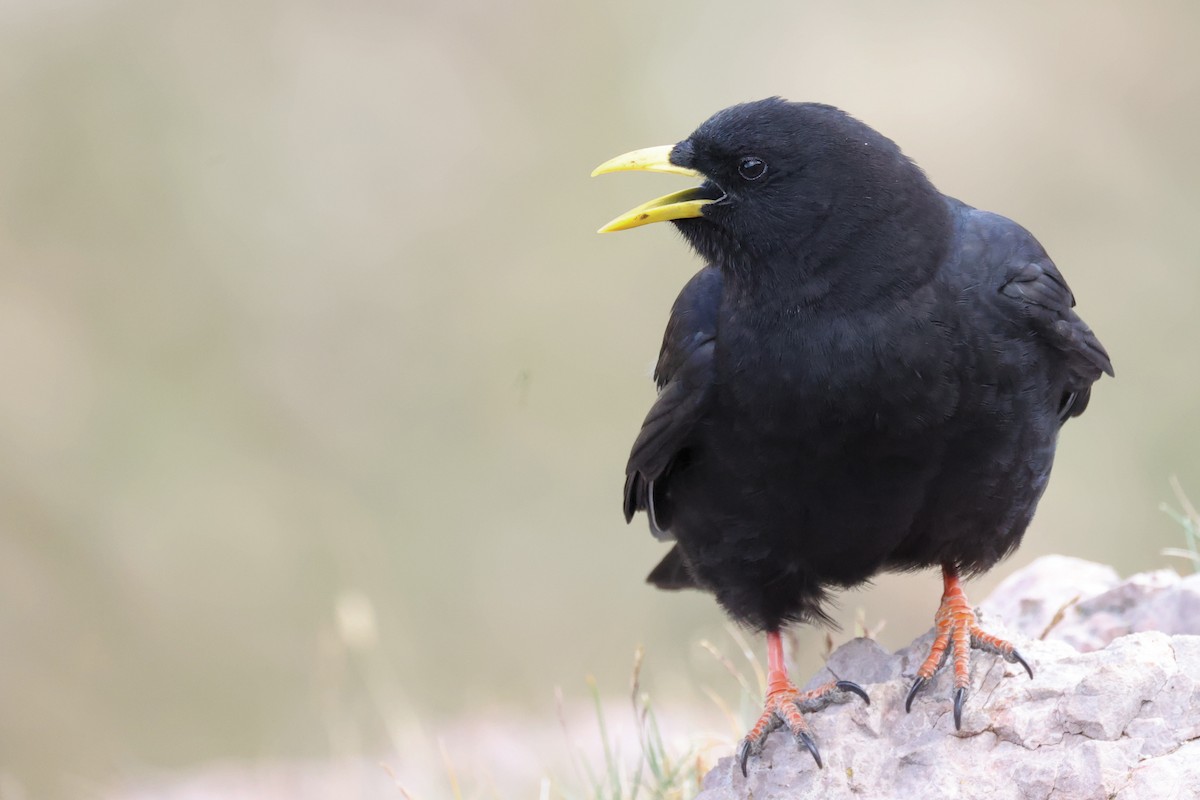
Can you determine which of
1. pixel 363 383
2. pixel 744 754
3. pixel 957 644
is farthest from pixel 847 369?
pixel 363 383

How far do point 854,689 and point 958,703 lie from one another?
34cm

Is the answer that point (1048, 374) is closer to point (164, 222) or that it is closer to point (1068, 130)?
point (1068, 130)

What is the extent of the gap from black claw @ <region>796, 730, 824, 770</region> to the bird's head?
144cm

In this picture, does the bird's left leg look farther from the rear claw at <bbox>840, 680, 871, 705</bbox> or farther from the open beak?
the open beak

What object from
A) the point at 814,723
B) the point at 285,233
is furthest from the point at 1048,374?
the point at 285,233

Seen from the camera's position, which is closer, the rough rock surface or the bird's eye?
the rough rock surface

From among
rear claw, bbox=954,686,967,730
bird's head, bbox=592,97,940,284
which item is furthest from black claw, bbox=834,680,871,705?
bird's head, bbox=592,97,940,284

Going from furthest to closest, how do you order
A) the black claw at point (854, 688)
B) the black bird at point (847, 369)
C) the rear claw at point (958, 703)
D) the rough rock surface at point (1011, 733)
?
the black claw at point (854, 688) < the black bird at point (847, 369) < the rear claw at point (958, 703) < the rough rock surface at point (1011, 733)

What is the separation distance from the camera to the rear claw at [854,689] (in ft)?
13.4

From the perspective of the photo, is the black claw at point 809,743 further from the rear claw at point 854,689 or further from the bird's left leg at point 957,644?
the bird's left leg at point 957,644

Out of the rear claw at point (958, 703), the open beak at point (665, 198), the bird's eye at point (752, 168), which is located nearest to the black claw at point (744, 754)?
the rear claw at point (958, 703)

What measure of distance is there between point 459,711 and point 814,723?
19.0 ft

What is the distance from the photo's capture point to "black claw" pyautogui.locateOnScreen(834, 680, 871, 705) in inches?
161

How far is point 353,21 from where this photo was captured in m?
10.9
